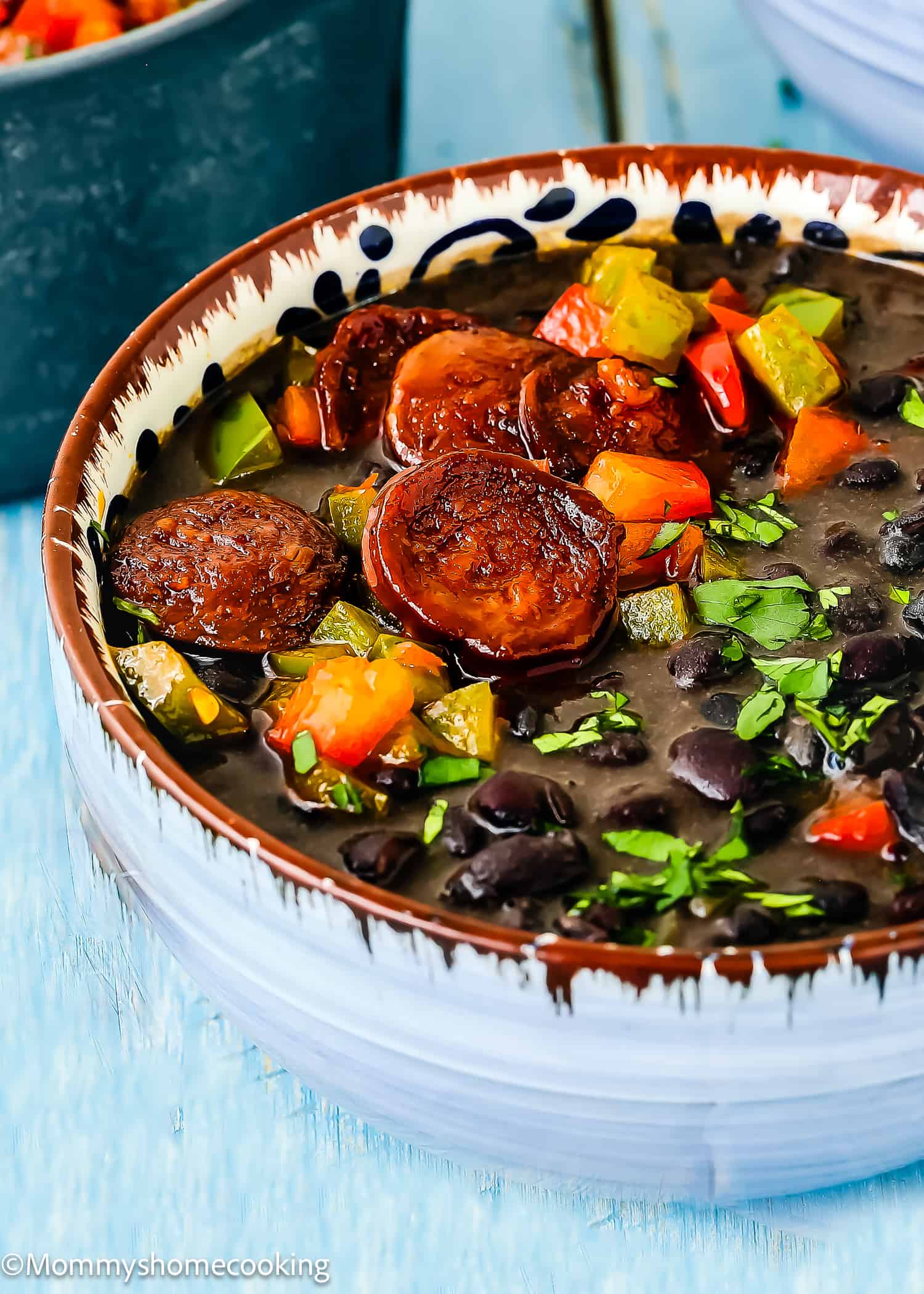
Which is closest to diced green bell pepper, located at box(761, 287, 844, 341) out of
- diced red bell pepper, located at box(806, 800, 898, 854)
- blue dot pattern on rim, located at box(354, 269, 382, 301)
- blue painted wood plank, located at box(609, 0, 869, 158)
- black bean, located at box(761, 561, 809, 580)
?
black bean, located at box(761, 561, 809, 580)

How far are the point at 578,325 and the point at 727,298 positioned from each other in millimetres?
305

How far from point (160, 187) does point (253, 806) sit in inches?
60.6

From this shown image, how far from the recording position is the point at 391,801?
193 centimetres

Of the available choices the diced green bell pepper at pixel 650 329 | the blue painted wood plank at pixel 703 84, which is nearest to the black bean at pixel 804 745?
the diced green bell pepper at pixel 650 329

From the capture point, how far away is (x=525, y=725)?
202 cm

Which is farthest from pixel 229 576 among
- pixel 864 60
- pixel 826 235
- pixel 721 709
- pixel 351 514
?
pixel 864 60

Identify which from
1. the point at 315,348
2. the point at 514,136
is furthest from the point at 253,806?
the point at 514,136

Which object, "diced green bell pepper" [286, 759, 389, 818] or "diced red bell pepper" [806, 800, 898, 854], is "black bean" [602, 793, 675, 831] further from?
"diced green bell pepper" [286, 759, 389, 818]

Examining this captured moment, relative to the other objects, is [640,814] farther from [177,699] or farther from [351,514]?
[351,514]

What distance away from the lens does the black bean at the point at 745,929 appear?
5.55 feet

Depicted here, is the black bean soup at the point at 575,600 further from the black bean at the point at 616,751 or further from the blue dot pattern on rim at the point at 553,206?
the blue dot pattern on rim at the point at 553,206

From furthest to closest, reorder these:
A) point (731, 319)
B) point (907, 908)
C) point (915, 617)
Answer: point (731, 319) → point (915, 617) → point (907, 908)

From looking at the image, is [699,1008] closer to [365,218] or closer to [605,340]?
[605,340]

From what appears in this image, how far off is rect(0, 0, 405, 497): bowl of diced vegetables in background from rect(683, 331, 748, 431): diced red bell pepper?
3.41 feet
